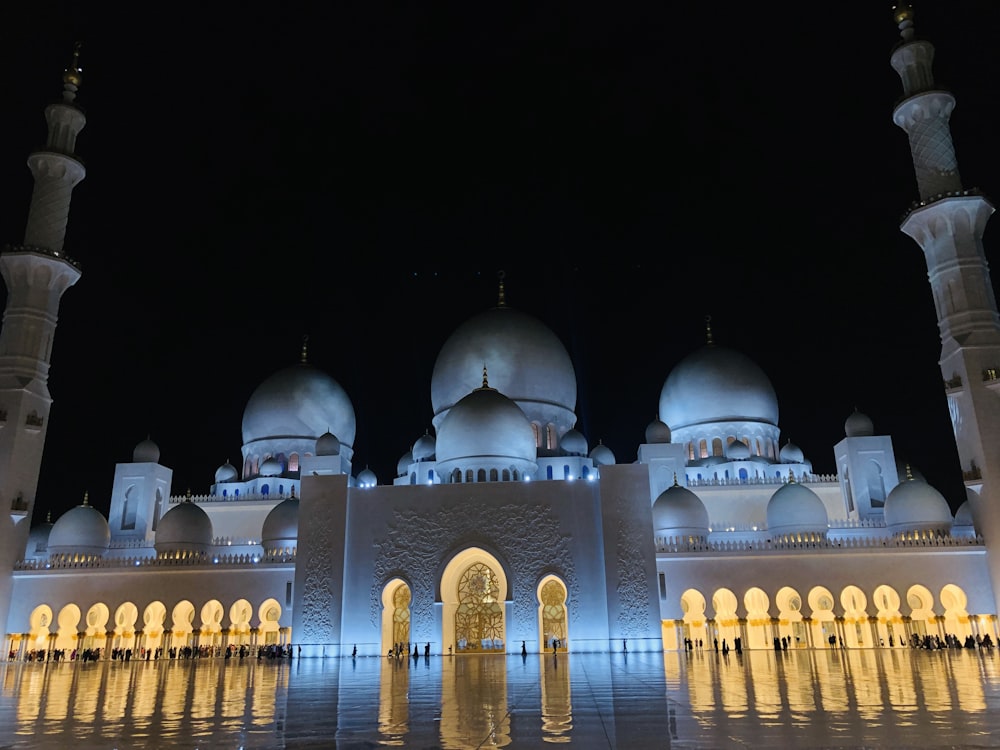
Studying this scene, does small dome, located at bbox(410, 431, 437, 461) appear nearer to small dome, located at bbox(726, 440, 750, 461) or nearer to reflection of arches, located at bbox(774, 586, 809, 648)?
small dome, located at bbox(726, 440, 750, 461)

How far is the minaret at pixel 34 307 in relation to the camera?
1900cm

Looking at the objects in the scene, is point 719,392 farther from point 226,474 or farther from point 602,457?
point 226,474

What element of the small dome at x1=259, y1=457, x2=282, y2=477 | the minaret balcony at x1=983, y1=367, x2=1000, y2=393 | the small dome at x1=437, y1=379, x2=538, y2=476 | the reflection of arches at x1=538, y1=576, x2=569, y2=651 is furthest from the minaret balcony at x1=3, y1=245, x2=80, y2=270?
the minaret balcony at x1=983, y1=367, x2=1000, y2=393

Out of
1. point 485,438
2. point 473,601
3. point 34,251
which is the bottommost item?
point 473,601

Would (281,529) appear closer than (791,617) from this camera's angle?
No

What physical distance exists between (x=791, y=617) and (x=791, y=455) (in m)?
6.44

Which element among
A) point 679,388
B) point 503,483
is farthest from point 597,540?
point 679,388

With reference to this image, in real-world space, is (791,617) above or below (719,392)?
below

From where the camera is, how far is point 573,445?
2159 cm

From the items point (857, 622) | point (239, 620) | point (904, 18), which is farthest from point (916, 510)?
point (239, 620)

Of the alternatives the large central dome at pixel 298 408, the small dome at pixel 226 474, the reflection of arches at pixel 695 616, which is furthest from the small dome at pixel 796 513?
the small dome at pixel 226 474

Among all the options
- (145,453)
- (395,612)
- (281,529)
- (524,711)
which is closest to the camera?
(524,711)

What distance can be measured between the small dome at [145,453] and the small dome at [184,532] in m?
3.69

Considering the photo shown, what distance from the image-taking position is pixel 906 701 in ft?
18.3
